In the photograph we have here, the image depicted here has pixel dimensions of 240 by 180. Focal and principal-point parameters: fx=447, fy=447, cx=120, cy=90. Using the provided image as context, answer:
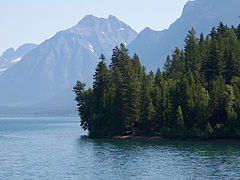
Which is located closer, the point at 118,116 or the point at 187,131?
the point at 187,131

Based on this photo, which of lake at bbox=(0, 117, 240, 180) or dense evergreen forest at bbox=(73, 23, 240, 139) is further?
dense evergreen forest at bbox=(73, 23, 240, 139)

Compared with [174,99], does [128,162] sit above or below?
below

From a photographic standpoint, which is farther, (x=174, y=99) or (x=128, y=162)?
(x=174, y=99)

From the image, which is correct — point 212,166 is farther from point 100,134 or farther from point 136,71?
point 136,71

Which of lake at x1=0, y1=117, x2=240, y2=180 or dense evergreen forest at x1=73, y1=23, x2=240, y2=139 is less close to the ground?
dense evergreen forest at x1=73, y1=23, x2=240, y2=139

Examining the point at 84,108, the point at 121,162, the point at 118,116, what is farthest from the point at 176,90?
the point at 121,162

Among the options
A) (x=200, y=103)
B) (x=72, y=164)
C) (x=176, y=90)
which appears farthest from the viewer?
(x=176, y=90)

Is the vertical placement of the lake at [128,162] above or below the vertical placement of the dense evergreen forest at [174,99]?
below

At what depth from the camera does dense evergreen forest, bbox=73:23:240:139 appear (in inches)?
4934

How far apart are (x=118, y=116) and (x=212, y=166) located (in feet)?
216

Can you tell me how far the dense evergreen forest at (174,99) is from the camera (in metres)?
125

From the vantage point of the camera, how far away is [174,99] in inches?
5281

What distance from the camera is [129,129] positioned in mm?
145125

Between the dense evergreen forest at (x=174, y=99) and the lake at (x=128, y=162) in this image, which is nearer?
the lake at (x=128, y=162)
